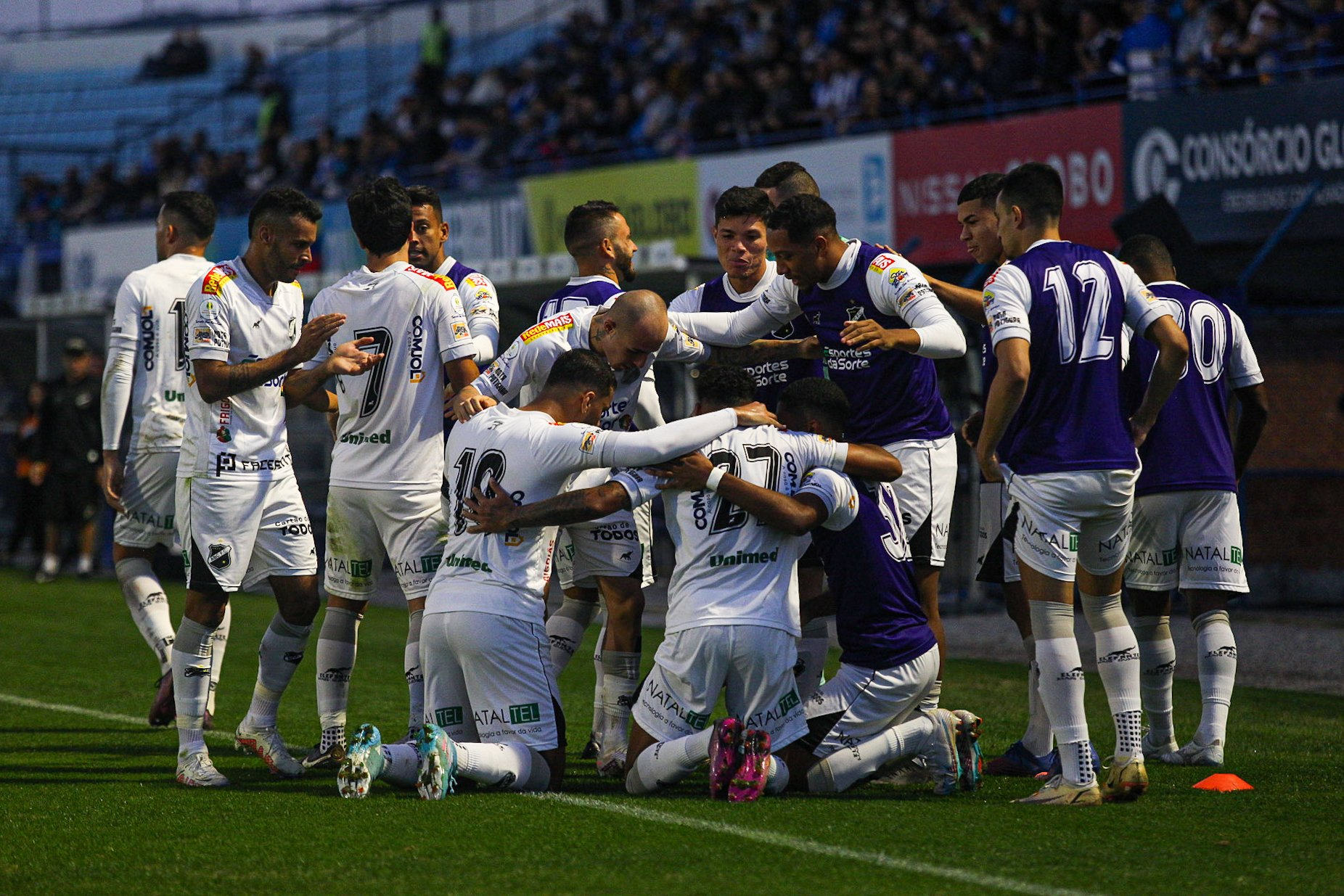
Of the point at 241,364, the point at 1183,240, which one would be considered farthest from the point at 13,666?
the point at 1183,240

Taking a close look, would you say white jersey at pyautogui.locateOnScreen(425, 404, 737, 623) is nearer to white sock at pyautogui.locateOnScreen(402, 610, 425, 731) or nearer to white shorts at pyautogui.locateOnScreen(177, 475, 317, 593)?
white sock at pyautogui.locateOnScreen(402, 610, 425, 731)

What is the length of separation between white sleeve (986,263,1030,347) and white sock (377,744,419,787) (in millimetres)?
2613

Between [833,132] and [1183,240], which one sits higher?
[833,132]

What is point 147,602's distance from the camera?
8.20 meters

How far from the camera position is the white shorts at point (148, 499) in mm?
8211

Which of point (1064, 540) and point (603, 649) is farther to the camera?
point (603, 649)

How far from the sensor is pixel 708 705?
5758mm

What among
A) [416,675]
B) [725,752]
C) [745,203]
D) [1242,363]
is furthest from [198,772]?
[1242,363]

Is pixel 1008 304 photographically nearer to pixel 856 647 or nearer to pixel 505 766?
pixel 856 647

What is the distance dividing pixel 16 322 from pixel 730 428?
16.8 m

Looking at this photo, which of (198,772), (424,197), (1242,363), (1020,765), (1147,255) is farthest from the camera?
(424,197)

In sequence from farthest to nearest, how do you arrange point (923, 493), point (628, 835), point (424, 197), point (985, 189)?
point (424, 197) → point (985, 189) → point (923, 493) → point (628, 835)

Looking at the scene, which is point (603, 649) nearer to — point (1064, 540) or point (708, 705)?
point (708, 705)

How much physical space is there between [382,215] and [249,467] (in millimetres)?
1171
